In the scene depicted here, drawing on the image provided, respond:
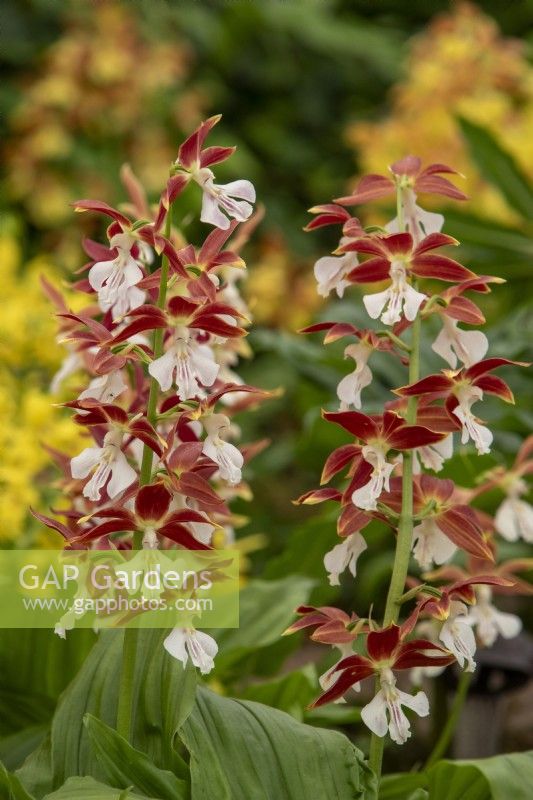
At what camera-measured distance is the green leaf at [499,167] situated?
7.55 ft

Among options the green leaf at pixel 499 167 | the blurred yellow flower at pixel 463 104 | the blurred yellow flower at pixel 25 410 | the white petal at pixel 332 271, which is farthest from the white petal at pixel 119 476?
the blurred yellow flower at pixel 463 104

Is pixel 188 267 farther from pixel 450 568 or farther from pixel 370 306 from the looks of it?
pixel 450 568

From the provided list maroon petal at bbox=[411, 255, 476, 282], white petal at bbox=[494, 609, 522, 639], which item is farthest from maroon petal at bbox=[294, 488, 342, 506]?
white petal at bbox=[494, 609, 522, 639]

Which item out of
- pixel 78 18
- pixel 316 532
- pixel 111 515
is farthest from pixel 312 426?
pixel 78 18

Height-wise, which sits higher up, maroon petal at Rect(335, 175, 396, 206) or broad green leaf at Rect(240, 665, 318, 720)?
maroon petal at Rect(335, 175, 396, 206)

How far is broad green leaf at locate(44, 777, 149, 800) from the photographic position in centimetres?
91

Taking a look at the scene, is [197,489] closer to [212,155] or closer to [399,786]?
[212,155]

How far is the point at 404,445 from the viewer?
979mm

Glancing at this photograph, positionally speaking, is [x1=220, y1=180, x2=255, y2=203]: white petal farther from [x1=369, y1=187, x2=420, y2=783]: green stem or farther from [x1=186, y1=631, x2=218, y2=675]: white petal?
[x1=186, y1=631, x2=218, y2=675]: white petal

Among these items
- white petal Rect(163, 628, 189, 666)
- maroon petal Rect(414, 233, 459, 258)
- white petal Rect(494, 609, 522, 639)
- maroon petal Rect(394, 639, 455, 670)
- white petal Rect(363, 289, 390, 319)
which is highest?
maroon petal Rect(414, 233, 459, 258)

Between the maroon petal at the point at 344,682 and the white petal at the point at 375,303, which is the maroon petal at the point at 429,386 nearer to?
the white petal at the point at 375,303

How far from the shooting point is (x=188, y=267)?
0.99 metres

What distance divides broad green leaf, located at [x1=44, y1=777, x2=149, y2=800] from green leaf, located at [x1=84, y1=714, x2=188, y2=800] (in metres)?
0.02

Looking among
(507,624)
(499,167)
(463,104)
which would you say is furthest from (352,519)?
(463,104)
